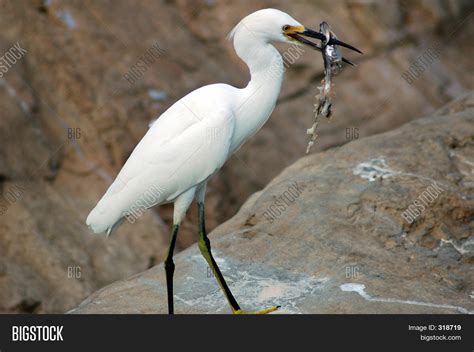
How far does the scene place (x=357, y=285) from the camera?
618 cm

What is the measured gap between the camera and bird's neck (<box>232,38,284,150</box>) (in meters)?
6.08

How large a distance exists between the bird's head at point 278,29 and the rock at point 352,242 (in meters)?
1.69

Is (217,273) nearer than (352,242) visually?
Yes

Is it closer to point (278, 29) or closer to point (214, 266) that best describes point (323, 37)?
point (278, 29)

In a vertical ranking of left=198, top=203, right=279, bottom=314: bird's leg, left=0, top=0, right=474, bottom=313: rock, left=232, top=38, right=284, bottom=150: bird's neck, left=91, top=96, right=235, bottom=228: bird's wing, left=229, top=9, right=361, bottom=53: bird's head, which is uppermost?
left=0, top=0, right=474, bottom=313: rock

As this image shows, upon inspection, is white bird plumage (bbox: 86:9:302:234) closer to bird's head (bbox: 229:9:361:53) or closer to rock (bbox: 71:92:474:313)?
bird's head (bbox: 229:9:361:53)

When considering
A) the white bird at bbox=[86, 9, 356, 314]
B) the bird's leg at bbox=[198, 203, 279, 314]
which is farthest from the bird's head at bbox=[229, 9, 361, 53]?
the bird's leg at bbox=[198, 203, 279, 314]

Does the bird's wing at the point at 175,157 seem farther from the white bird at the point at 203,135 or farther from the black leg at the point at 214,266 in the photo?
the black leg at the point at 214,266

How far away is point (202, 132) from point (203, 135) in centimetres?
2

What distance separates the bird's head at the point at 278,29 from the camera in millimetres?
5953

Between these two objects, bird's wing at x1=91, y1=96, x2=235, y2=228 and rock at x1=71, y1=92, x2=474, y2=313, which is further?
rock at x1=71, y1=92, x2=474, y2=313

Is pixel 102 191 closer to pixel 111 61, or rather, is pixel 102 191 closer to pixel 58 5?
pixel 111 61

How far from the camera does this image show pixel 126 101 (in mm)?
10383

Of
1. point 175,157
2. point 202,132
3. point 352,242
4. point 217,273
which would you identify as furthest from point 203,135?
point 352,242
